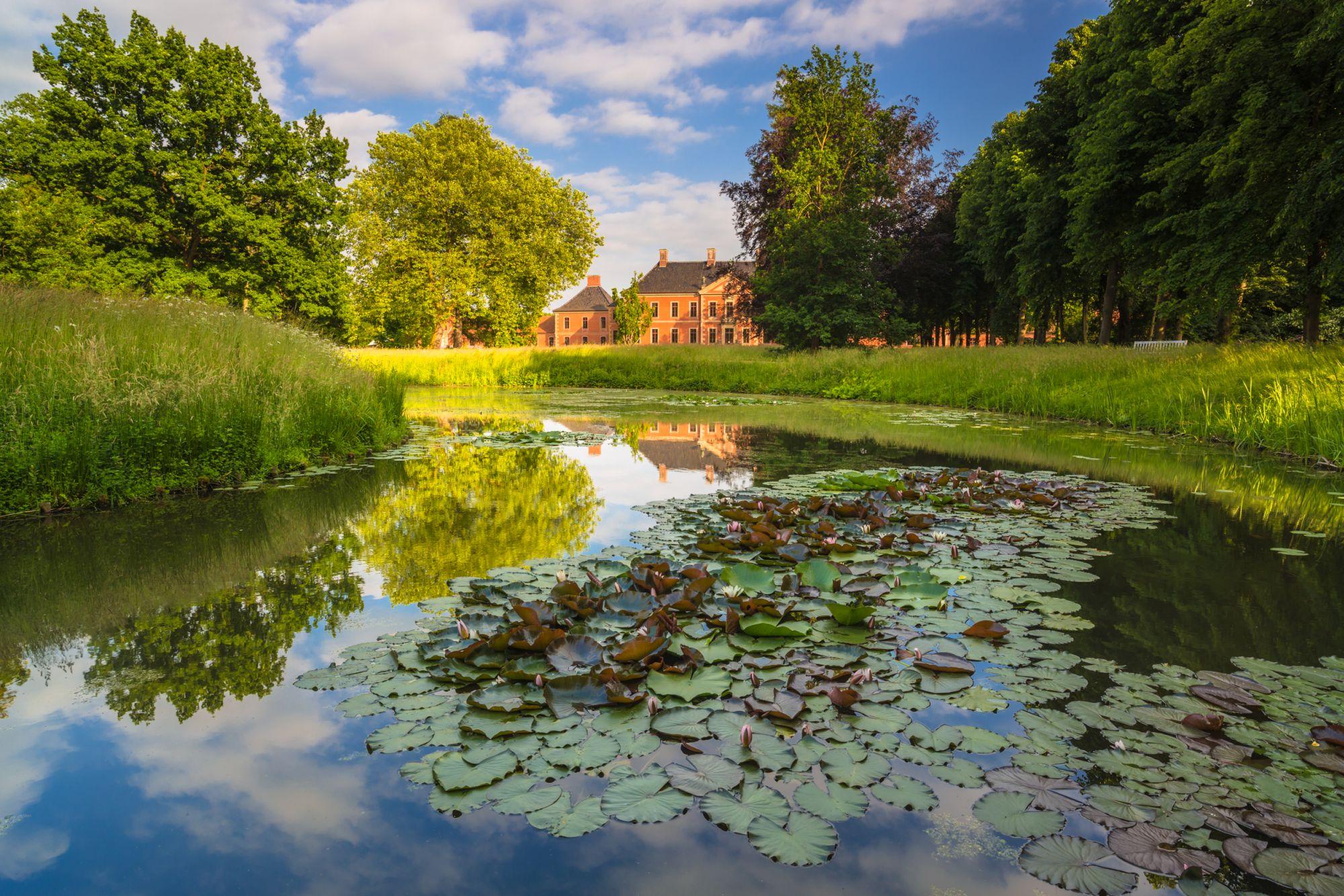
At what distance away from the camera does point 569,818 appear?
1562mm

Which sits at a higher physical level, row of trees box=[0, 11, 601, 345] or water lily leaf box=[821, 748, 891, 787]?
row of trees box=[0, 11, 601, 345]

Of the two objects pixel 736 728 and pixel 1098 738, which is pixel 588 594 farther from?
pixel 1098 738

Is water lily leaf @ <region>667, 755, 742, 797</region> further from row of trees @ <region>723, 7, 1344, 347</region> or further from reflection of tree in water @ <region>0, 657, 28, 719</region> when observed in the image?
row of trees @ <region>723, 7, 1344, 347</region>

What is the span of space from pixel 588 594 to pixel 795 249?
20942 mm

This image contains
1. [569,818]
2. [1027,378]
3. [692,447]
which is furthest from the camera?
[1027,378]

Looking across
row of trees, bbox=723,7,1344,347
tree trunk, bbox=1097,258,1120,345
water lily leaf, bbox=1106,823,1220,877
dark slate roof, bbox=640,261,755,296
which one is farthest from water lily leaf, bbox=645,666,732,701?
dark slate roof, bbox=640,261,755,296

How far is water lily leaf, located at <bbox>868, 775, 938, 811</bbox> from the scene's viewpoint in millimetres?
1645

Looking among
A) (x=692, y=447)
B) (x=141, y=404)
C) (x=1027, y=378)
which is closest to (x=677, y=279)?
(x=1027, y=378)

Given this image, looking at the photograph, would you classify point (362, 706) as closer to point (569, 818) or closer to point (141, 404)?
point (569, 818)

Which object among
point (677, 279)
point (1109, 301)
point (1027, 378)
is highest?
point (677, 279)

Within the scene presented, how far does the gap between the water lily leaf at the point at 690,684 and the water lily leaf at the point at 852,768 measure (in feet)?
1.46

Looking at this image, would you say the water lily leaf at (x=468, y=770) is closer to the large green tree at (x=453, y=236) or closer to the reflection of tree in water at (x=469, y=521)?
the reflection of tree in water at (x=469, y=521)

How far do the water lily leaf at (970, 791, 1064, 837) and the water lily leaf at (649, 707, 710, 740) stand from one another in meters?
0.74

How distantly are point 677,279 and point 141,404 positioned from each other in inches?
2438
